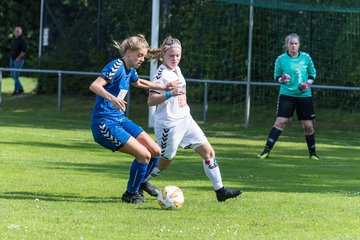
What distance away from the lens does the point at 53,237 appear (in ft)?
27.2

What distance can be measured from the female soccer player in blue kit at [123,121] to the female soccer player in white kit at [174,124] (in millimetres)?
185

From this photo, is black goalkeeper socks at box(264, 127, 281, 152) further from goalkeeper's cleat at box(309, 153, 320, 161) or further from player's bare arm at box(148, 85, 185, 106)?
player's bare arm at box(148, 85, 185, 106)

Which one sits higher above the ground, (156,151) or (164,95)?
(164,95)

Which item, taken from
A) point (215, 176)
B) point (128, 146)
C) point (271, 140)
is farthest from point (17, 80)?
point (128, 146)

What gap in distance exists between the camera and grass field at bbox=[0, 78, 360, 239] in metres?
8.80

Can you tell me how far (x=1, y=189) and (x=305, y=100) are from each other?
661 cm

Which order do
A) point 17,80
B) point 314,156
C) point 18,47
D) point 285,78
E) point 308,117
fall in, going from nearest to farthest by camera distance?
point 285,78, point 308,117, point 314,156, point 17,80, point 18,47

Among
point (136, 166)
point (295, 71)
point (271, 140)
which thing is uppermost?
point (295, 71)

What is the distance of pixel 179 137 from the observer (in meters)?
10.9

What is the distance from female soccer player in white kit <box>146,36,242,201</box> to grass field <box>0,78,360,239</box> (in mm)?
305

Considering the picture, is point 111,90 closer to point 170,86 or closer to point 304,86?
point 170,86

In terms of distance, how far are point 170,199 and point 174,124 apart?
1100mm

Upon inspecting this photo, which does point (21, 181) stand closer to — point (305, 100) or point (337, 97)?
point (305, 100)

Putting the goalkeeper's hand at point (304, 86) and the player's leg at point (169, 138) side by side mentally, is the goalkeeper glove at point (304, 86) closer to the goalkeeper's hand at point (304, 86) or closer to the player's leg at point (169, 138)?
the goalkeeper's hand at point (304, 86)
